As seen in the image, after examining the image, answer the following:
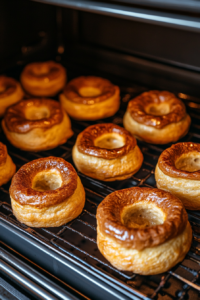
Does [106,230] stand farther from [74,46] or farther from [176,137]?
[74,46]

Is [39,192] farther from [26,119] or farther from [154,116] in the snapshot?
[154,116]

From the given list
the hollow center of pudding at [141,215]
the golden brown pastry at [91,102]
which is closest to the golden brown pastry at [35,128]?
the golden brown pastry at [91,102]

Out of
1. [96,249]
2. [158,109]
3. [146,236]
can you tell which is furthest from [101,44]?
[146,236]

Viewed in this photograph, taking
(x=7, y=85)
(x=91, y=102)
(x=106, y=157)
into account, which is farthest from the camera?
(x=7, y=85)

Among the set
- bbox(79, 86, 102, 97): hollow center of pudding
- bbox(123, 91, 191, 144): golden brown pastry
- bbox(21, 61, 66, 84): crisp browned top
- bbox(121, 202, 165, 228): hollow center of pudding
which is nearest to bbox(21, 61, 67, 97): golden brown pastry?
bbox(21, 61, 66, 84): crisp browned top

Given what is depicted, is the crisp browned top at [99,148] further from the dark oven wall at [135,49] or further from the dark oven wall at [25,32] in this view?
the dark oven wall at [25,32]

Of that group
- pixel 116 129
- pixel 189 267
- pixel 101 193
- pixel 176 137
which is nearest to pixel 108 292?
pixel 189 267
